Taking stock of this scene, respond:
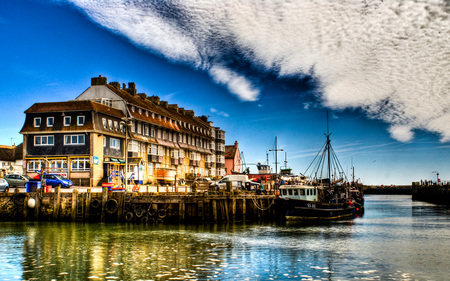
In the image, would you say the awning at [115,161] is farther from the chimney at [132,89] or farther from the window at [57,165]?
the chimney at [132,89]

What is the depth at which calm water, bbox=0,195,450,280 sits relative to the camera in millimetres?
22250

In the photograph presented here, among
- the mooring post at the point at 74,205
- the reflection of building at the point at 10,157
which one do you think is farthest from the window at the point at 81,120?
the reflection of building at the point at 10,157

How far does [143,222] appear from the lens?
148 ft

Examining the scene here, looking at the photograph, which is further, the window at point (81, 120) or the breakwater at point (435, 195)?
the breakwater at point (435, 195)

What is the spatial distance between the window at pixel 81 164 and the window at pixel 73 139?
238 cm

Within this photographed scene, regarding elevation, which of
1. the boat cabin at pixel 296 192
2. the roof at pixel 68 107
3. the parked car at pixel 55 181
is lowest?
the boat cabin at pixel 296 192

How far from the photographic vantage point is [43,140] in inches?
2485

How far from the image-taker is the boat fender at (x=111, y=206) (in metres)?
44.8

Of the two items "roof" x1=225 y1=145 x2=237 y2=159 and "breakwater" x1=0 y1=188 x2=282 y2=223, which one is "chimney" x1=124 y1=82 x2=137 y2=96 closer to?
"breakwater" x1=0 y1=188 x2=282 y2=223

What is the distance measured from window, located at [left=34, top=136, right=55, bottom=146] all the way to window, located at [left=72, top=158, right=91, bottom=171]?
456cm

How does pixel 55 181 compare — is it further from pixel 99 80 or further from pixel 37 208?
pixel 99 80

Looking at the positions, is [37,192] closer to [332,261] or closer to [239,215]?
[239,215]

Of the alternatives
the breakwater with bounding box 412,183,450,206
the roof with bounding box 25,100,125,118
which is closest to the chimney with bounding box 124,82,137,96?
the roof with bounding box 25,100,125,118

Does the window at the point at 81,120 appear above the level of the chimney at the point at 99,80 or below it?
below
